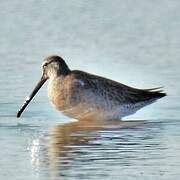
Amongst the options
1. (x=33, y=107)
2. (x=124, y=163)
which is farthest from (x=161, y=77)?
(x=124, y=163)

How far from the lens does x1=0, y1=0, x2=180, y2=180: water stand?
8.18 m

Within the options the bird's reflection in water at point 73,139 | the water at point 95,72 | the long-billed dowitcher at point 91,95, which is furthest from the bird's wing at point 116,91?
the bird's reflection in water at point 73,139

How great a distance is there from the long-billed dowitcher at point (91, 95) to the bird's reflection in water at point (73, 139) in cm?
21

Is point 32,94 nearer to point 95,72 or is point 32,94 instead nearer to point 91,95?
point 91,95

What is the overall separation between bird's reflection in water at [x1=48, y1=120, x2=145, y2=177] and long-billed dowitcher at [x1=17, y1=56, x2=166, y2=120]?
0.21 meters

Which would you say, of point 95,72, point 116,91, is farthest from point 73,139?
point 95,72

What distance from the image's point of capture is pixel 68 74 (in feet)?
38.2

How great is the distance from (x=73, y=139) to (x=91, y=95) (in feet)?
5.67

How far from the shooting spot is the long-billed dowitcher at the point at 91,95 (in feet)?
36.8

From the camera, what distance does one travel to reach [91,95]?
11.4m

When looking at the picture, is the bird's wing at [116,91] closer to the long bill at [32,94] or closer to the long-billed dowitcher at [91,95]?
the long-billed dowitcher at [91,95]

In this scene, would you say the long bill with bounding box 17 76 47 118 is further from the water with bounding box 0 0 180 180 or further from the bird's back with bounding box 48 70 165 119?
the bird's back with bounding box 48 70 165 119

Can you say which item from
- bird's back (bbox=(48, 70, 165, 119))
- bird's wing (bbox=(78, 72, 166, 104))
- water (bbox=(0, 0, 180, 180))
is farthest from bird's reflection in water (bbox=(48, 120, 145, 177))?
bird's wing (bbox=(78, 72, 166, 104))

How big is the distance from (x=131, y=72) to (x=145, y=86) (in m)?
0.36
